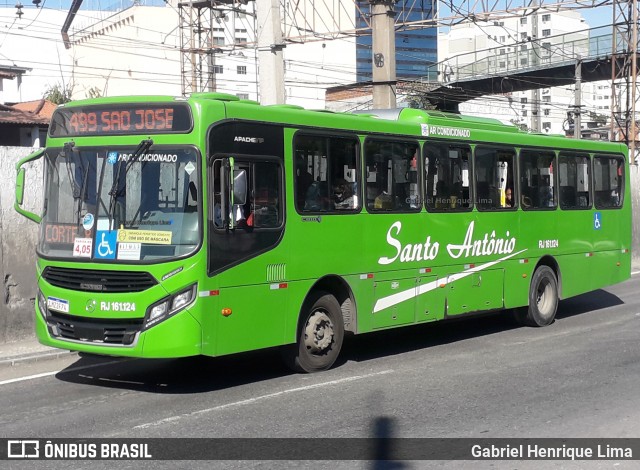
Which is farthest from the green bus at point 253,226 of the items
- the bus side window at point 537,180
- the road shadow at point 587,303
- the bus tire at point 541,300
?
the road shadow at point 587,303

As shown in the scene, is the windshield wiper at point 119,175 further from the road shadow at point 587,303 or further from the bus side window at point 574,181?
the road shadow at point 587,303

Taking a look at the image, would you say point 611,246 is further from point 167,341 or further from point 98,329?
point 98,329

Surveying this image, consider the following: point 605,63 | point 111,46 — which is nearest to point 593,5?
point 605,63

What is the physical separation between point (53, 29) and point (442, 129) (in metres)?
89.7

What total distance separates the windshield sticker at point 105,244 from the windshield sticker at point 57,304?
67 cm

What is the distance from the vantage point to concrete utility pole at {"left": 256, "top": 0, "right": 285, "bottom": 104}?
104 feet

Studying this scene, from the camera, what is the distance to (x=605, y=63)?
49562 millimetres

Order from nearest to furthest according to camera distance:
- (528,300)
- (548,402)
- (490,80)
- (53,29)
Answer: (548,402), (528,300), (490,80), (53,29)

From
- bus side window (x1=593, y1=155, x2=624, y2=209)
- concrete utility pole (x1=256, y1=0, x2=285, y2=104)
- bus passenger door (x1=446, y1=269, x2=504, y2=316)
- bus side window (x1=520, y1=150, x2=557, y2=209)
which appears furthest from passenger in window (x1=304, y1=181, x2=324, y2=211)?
concrete utility pole (x1=256, y1=0, x2=285, y2=104)

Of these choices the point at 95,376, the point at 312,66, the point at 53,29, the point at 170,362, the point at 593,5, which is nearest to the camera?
the point at 95,376

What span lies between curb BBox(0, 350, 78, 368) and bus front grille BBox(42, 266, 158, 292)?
7.84ft

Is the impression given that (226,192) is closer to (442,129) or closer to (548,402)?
(548,402)

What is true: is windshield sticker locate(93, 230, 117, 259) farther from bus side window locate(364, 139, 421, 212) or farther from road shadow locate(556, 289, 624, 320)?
road shadow locate(556, 289, 624, 320)

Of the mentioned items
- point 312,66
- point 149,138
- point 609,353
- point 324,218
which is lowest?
point 609,353
